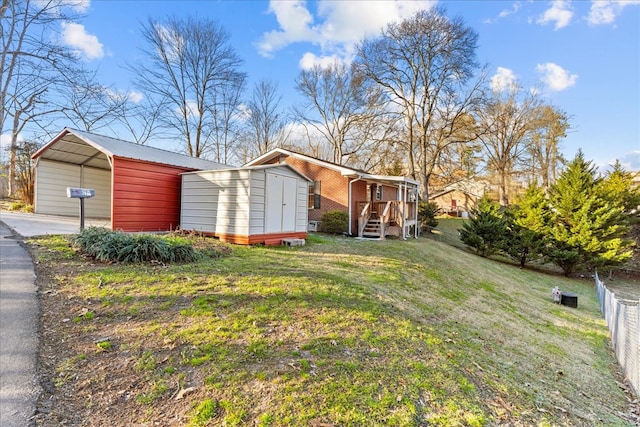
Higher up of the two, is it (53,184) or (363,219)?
(53,184)

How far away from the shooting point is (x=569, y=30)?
13023 millimetres

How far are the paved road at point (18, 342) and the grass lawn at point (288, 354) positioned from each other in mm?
111

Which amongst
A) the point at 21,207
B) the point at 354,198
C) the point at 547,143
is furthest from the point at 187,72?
the point at 547,143

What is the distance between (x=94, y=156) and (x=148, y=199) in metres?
4.57

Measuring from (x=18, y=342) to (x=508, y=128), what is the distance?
37.0 meters

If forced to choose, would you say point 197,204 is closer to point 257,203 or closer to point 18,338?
point 257,203

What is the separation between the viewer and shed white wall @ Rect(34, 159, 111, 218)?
12438 millimetres

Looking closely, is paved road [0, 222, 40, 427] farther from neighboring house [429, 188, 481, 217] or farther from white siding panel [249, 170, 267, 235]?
neighboring house [429, 188, 481, 217]

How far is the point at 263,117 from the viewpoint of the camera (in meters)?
31.1

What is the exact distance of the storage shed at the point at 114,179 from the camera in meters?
9.33

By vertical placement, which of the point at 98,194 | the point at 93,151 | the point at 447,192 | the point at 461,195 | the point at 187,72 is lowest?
the point at 98,194

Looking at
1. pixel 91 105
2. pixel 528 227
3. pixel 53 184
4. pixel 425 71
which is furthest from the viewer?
pixel 425 71

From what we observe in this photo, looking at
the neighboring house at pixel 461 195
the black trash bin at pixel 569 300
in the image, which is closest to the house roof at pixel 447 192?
the neighboring house at pixel 461 195

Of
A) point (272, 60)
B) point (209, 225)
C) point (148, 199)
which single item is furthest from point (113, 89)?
point (209, 225)
